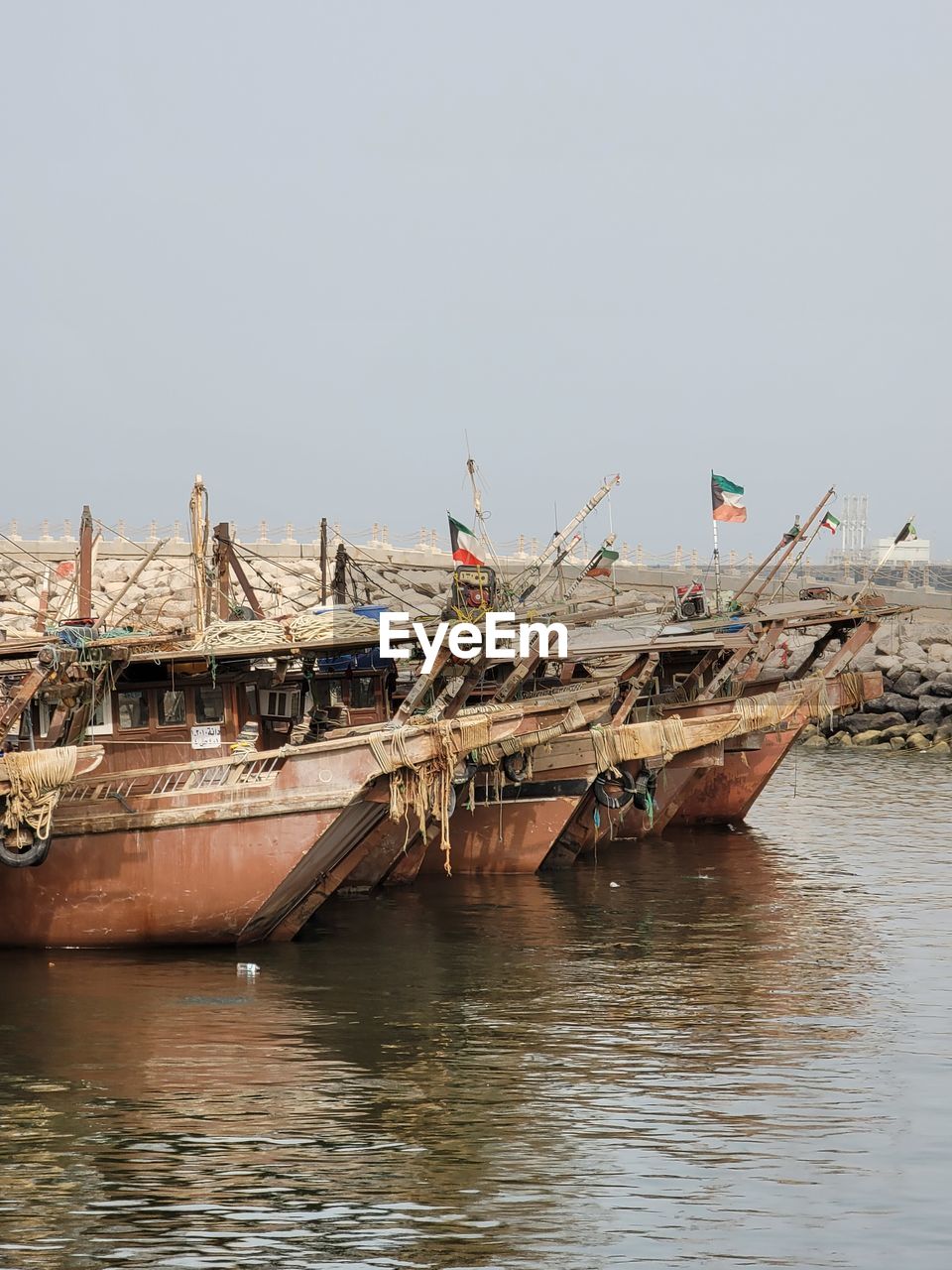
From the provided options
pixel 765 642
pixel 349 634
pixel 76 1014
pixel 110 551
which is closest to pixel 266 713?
pixel 349 634

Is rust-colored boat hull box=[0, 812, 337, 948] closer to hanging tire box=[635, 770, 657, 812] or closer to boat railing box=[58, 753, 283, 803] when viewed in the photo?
boat railing box=[58, 753, 283, 803]

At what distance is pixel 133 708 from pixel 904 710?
37.0 m

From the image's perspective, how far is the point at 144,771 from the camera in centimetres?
2400

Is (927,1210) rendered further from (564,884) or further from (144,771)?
(564,884)

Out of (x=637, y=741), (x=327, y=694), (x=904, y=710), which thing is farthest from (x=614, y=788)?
(x=904, y=710)

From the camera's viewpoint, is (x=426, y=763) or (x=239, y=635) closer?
(x=426, y=763)

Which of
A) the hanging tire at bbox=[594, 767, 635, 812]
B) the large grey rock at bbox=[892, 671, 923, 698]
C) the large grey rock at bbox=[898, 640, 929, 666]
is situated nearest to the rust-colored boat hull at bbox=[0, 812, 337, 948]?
the hanging tire at bbox=[594, 767, 635, 812]

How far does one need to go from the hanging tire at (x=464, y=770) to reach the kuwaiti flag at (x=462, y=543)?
305cm

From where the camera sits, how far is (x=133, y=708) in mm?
25531

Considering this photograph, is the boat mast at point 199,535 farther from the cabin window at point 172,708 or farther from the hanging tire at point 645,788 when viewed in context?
the hanging tire at point 645,788

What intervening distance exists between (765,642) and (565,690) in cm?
758

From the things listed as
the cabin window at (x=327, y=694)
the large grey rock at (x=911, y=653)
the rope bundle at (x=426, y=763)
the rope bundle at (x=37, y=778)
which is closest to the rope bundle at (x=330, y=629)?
the rope bundle at (x=426, y=763)

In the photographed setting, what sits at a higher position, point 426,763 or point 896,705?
point 426,763

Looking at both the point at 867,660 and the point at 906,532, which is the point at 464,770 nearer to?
the point at 906,532
